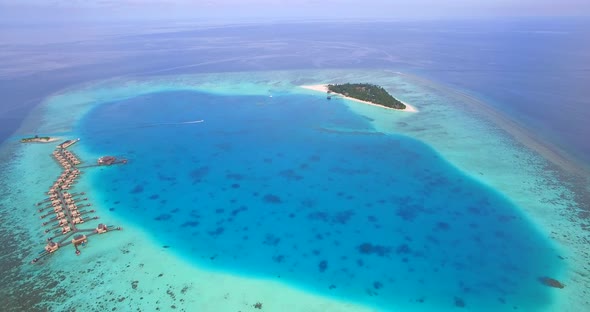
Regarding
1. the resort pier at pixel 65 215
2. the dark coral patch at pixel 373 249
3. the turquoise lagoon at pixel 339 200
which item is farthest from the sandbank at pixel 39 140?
the dark coral patch at pixel 373 249

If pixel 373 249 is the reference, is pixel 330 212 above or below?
above

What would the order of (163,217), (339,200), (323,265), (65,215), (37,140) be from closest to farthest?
(323,265) < (65,215) < (163,217) < (339,200) < (37,140)

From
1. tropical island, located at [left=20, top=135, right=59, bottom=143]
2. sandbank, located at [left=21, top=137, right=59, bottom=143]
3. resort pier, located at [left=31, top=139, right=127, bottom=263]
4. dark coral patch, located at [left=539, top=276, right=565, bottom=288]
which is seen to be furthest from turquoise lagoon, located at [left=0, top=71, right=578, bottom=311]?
tropical island, located at [left=20, top=135, right=59, bottom=143]

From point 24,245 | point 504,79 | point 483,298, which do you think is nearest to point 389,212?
point 483,298

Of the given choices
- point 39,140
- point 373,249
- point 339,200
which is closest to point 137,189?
point 339,200

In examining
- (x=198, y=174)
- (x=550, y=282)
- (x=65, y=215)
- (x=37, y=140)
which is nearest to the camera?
(x=550, y=282)

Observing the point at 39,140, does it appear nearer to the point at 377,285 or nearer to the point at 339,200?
the point at 339,200

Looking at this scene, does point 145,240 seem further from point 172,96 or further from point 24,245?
point 172,96

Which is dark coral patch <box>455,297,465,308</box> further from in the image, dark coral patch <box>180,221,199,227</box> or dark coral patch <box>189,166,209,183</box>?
dark coral patch <box>189,166,209,183</box>
